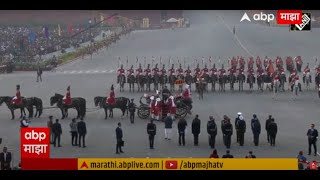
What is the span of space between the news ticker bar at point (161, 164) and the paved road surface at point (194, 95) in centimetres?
217

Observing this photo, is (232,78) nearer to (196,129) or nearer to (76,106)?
(76,106)

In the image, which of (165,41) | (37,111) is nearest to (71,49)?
(165,41)

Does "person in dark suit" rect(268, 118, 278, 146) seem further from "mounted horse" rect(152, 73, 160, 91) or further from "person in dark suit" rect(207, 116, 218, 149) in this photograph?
"mounted horse" rect(152, 73, 160, 91)

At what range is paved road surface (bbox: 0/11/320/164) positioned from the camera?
20969 mm

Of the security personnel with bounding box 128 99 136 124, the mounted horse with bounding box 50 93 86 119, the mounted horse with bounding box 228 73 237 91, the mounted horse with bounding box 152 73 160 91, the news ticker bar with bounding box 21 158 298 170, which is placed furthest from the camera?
the mounted horse with bounding box 228 73 237 91

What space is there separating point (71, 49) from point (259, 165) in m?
26.4

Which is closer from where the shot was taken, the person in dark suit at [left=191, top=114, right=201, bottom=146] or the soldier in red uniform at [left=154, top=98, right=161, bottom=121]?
the person in dark suit at [left=191, top=114, right=201, bottom=146]

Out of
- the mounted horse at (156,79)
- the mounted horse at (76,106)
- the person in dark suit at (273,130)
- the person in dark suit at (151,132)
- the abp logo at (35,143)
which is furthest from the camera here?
the mounted horse at (156,79)

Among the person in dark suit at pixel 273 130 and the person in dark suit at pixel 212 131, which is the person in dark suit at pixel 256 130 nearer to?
the person in dark suit at pixel 273 130

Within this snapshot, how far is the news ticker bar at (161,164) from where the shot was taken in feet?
57.1

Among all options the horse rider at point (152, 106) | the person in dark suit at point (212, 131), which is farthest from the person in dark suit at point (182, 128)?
the horse rider at point (152, 106)

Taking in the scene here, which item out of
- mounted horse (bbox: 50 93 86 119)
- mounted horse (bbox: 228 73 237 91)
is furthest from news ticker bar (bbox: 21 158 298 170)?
mounted horse (bbox: 228 73 237 91)

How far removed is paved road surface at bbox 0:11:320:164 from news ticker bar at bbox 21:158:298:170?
2168mm
